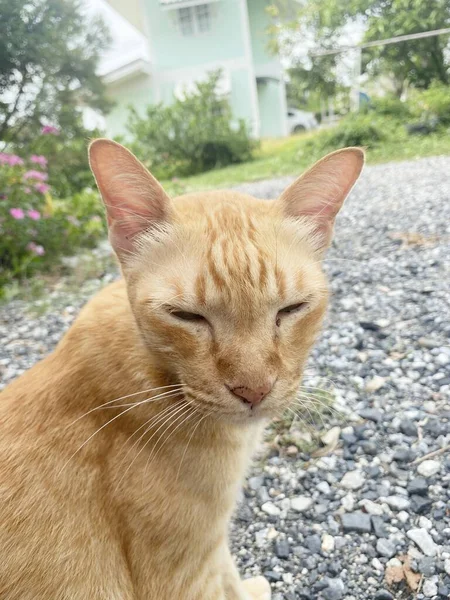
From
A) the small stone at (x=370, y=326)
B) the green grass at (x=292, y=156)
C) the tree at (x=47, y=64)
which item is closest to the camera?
the small stone at (x=370, y=326)

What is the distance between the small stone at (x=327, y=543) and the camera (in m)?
1.59

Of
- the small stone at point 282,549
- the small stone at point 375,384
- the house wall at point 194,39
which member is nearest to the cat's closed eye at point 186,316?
the small stone at point 282,549

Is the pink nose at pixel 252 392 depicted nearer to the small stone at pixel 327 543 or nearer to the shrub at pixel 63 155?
the small stone at pixel 327 543

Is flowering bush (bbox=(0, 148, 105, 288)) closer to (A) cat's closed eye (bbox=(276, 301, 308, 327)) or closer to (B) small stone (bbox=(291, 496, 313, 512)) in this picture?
(B) small stone (bbox=(291, 496, 313, 512))

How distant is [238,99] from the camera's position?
586 centimetres

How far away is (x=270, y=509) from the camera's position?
180cm

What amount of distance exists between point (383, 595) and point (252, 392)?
875 mm

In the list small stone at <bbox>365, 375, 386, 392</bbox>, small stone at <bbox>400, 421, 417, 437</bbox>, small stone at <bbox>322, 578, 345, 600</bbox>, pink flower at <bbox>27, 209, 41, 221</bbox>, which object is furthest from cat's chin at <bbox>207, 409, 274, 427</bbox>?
pink flower at <bbox>27, 209, 41, 221</bbox>

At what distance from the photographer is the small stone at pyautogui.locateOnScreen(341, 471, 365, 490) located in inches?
71.2

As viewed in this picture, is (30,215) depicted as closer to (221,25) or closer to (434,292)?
(221,25)

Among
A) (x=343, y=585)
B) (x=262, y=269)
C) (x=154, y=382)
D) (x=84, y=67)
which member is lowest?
(x=343, y=585)

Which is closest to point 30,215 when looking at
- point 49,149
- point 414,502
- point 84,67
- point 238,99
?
point 49,149

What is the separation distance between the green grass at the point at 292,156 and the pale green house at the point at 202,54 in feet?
0.86

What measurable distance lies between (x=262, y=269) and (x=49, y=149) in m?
4.42
